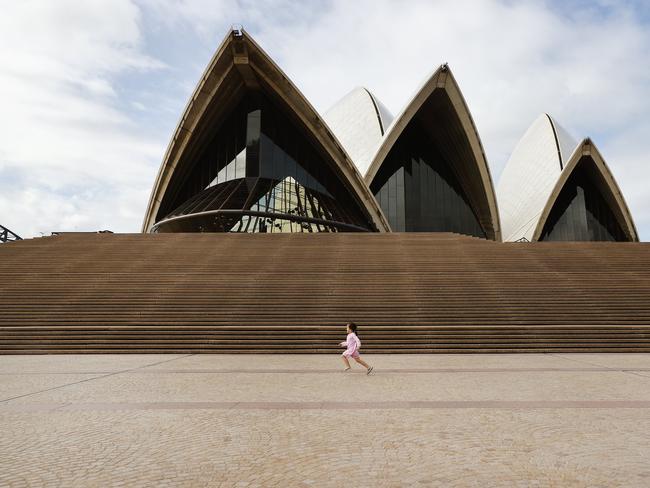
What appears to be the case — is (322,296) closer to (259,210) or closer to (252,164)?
(259,210)

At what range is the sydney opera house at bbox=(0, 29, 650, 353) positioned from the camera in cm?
1033

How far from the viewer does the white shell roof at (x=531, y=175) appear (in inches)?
1443

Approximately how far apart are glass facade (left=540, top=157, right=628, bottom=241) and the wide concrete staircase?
2192cm

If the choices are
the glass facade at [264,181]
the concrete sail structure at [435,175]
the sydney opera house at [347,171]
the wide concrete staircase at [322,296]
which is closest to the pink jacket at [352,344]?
the wide concrete staircase at [322,296]

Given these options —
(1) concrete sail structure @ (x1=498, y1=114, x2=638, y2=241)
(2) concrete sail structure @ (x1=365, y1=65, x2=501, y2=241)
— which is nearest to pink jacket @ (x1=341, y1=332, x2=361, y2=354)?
(2) concrete sail structure @ (x1=365, y1=65, x2=501, y2=241)

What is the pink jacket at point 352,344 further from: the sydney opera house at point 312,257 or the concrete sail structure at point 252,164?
the concrete sail structure at point 252,164

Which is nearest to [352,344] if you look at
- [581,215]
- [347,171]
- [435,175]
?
[347,171]

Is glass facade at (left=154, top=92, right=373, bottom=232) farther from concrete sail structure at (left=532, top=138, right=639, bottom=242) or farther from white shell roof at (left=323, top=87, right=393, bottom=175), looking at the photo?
concrete sail structure at (left=532, top=138, right=639, bottom=242)

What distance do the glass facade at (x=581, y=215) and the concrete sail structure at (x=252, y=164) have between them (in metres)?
15.5

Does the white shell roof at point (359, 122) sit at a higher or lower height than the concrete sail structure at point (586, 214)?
higher

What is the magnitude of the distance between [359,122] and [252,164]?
33.9 ft

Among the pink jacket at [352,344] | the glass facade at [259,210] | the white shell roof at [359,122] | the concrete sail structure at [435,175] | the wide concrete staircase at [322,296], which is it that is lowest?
the pink jacket at [352,344]

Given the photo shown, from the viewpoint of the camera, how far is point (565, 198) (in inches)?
1480

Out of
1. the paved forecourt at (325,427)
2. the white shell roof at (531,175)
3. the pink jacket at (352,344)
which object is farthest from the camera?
the white shell roof at (531,175)
